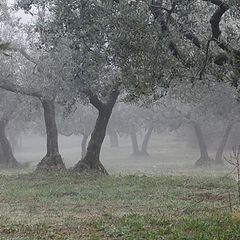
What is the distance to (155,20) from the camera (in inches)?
619

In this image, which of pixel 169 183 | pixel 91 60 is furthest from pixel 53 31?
pixel 169 183

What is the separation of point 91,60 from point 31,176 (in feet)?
35.0

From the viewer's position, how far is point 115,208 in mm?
15680

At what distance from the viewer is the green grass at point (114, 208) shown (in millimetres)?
10672

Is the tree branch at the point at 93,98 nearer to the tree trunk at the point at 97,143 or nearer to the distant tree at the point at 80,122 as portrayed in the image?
the tree trunk at the point at 97,143

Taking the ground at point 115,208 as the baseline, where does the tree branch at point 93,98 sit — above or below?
above

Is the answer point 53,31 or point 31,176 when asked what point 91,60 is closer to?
point 53,31

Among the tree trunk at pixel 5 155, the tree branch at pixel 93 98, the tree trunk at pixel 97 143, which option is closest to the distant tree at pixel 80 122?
the tree trunk at pixel 5 155

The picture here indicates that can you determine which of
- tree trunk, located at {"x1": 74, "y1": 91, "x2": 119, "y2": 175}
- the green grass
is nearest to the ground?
→ the green grass

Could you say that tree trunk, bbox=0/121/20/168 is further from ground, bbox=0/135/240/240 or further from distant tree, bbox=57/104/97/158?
ground, bbox=0/135/240/240

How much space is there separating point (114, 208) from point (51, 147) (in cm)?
1899

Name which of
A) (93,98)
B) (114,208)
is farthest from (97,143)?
(114,208)

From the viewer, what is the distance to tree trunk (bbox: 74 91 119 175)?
29630mm

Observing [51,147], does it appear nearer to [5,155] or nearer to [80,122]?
[5,155]
